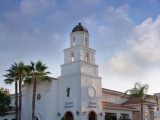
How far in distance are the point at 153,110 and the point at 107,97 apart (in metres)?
8.67

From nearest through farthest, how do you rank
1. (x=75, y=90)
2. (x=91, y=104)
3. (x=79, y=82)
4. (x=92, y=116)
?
(x=79, y=82) → (x=75, y=90) → (x=91, y=104) → (x=92, y=116)

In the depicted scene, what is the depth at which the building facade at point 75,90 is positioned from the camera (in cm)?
3048

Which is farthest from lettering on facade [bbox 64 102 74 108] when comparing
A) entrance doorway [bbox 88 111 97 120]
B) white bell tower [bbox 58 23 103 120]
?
entrance doorway [bbox 88 111 97 120]

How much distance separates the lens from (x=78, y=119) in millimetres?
29359

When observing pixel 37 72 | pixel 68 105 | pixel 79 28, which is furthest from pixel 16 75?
pixel 79 28

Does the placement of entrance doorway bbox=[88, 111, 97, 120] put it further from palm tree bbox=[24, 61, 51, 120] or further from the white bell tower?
palm tree bbox=[24, 61, 51, 120]

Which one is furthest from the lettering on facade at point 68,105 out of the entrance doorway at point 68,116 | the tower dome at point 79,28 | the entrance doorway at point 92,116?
the tower dome at point 79,28

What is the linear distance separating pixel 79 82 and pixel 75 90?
1215 mm

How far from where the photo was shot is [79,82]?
30531 mm

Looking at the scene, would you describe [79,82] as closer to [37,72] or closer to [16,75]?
[37,72]

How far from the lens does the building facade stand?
100ft

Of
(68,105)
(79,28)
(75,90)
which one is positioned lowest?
(68,105)

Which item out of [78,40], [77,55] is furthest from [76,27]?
[77,55]

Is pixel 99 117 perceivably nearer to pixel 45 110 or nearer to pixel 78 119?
pixel 78 119
